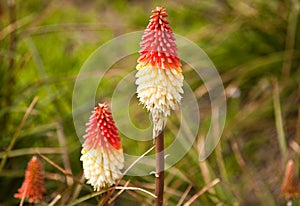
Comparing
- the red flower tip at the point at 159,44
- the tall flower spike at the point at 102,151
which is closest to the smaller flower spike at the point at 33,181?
the tall flower spike at the point at 102,151

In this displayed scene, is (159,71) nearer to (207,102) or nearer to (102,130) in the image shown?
(102,130)

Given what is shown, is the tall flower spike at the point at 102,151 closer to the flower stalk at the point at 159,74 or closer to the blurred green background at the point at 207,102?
the flower stalk at the point at 159,74

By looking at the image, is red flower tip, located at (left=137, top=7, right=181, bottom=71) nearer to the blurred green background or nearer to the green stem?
the green stem

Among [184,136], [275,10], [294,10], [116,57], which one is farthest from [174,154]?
[116,57]

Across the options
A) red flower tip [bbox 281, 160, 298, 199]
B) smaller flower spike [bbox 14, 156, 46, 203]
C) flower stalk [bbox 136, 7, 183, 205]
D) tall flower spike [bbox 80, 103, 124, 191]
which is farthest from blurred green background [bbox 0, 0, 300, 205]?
flower stalk [bbox 136, 7, 183, 205]

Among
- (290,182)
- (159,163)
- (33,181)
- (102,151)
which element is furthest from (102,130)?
(290,182)

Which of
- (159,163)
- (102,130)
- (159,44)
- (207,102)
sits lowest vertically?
(159,163)

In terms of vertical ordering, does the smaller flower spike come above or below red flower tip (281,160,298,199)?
above
